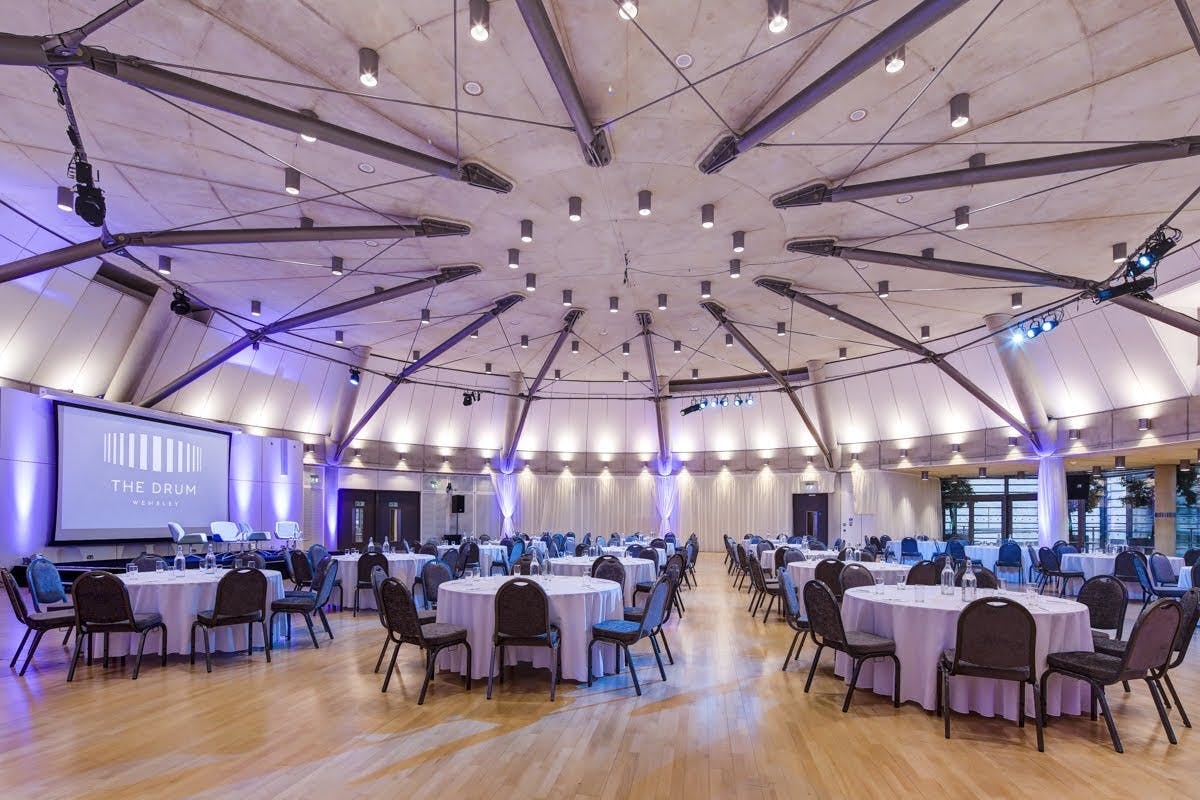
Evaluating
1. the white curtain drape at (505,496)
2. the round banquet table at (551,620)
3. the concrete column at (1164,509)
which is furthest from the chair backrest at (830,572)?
the white curtain drape at (505,496)

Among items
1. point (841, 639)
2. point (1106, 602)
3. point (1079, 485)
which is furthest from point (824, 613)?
point (1079, 485)

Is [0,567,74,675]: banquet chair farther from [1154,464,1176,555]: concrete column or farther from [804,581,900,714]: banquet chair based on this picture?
[1154,464,1176,555]: concrete column

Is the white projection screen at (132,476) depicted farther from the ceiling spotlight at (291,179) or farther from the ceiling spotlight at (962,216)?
the ceiling spotlight at (962,216)

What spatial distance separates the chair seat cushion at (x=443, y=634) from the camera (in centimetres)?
577

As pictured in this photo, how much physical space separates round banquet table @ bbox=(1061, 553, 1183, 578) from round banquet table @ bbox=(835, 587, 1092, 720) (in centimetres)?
844

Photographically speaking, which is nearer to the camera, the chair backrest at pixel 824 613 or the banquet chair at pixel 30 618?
the chair backrest at pixel 824 613

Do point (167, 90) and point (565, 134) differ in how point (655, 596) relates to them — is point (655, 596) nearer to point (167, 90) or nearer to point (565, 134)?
point (565, 134)

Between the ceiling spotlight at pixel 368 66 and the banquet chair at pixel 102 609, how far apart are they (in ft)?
16.7

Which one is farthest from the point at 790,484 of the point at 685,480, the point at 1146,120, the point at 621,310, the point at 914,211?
the point at 1146,120

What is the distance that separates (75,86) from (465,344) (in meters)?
11.8

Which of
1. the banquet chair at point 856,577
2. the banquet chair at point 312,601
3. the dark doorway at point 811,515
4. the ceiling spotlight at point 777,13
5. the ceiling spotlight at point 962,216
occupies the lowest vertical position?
the dark doorway at point 811,515

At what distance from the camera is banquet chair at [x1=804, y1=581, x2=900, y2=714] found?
5441 millimetres

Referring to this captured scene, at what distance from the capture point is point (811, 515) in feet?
73.7

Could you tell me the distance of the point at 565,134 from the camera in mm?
7508
